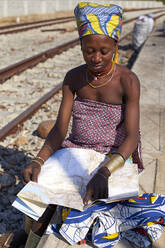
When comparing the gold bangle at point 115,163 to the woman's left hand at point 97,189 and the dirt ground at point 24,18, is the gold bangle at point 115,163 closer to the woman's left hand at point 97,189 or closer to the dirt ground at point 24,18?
the woman's left hand at point 97,189

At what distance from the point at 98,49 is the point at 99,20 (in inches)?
6.9

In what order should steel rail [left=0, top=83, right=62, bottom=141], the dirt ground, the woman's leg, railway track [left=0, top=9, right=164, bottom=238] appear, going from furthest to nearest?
1. the dirt ground
2. steel rail [left=0, top=83, right=62, bottom=141]
3. railway track [left=0, top=9, right=164, bottom=238]
4. the woman's leg

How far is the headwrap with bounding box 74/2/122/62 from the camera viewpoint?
2078mm

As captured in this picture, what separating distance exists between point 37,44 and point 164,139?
964 cm

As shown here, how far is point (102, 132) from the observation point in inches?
96.2

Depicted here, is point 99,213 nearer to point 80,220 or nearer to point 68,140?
point 80,220

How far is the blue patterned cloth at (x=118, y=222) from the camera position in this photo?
207 cm

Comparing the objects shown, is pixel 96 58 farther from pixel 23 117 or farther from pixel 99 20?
pixel 23 117

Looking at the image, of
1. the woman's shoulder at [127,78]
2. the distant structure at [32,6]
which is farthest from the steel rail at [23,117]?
the distant structure at [32,6]

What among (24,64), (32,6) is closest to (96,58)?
(24,64)

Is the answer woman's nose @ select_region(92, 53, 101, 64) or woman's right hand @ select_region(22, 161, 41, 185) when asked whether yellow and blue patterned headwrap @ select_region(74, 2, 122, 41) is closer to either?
woman's nose @ select_region(92, 53, 101, 64)

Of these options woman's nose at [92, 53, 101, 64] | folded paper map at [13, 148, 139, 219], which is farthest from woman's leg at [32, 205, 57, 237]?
woman's nose at [92, 53, 101, 64]

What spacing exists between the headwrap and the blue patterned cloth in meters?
1.07

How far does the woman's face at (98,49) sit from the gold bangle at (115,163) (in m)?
0.60
